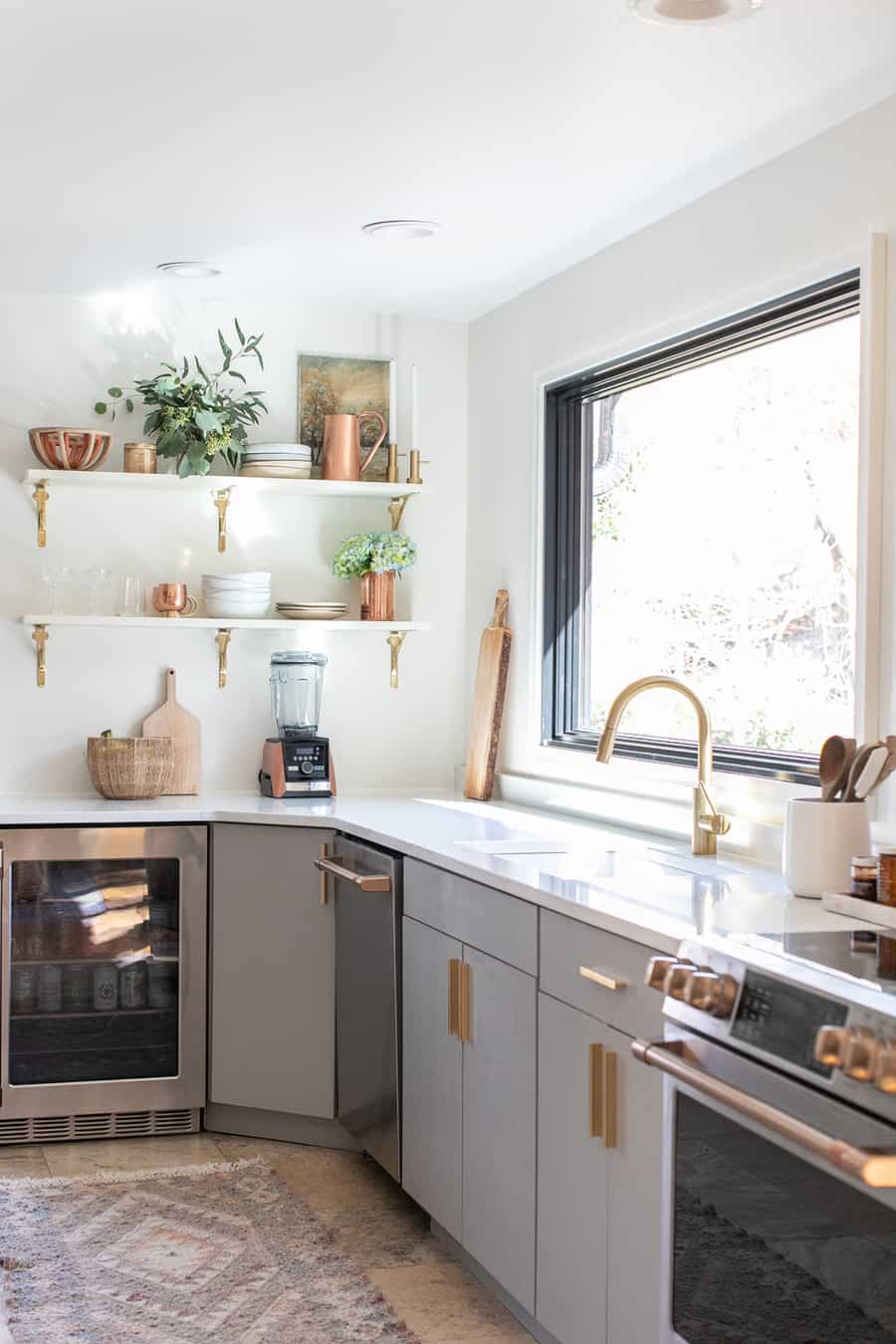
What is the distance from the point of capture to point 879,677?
270 cm

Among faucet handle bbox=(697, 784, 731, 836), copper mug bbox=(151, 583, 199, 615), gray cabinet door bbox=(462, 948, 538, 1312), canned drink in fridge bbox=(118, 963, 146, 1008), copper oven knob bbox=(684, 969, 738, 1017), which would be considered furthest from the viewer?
copper mug bbox=(151, 583, 199, 615)

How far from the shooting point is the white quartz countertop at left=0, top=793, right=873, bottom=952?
91.1 inches

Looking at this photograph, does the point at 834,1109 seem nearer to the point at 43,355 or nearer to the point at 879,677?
the point at 879,677

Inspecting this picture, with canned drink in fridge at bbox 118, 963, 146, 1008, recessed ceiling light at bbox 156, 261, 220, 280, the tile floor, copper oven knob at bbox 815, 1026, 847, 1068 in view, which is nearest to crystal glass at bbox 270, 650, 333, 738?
canned drink in fridge at bbox 118, 963, 146, 1008

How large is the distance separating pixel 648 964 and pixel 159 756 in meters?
2.27

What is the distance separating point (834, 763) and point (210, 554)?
2405 mm

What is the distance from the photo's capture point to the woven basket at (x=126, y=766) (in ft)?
13.6

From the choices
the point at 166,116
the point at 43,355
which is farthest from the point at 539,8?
the point at 43,355

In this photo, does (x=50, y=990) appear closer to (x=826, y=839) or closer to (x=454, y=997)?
(x=454, y=997)

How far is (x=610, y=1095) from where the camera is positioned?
2346 millimetres

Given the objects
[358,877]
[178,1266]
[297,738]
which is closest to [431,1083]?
[358,877]

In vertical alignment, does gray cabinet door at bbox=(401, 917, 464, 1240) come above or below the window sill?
below

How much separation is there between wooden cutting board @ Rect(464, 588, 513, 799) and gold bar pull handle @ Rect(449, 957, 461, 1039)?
133 cm

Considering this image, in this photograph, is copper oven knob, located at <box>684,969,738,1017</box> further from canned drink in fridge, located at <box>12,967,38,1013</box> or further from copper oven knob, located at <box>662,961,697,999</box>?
canned drink in fridge, located at <box>12,967,38,1013</box>
